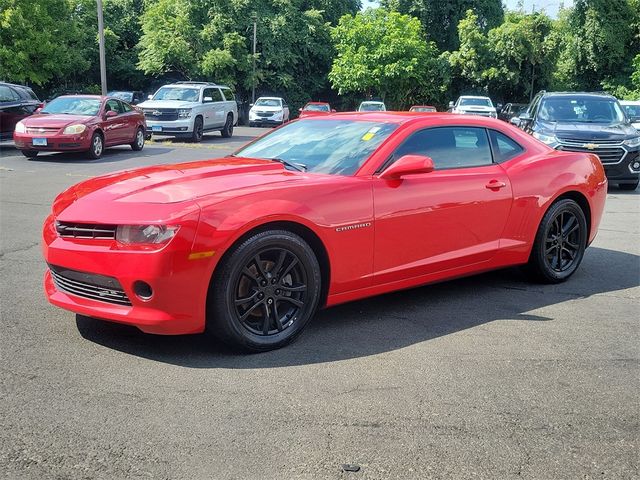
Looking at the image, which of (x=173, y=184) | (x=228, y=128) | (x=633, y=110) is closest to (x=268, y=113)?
(x=228, y=128)

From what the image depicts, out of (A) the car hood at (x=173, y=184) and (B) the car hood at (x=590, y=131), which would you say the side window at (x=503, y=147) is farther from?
(B) the car hood at (x=590, y=131)

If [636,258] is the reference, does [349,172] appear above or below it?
above

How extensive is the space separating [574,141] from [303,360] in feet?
31.4

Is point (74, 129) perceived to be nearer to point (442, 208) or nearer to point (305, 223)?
point (442, 208)

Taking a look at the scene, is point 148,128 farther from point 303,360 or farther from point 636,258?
point 303,360

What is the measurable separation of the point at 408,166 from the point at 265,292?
1307 mm

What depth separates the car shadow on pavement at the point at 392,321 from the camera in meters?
4.14

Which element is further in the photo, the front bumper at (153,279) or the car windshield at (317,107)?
the car windshield at (317,107)

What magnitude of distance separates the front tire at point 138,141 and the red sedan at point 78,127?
3cm

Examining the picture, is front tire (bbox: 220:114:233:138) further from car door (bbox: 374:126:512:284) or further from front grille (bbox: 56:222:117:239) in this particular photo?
front grille (bbox: 56:222:117:239)

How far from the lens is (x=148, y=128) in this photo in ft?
72.9

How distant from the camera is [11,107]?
58.6ft

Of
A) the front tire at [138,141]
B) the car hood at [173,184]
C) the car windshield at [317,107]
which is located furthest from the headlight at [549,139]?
the car windshield at [317,107]

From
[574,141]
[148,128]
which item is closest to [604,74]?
[148,128]
